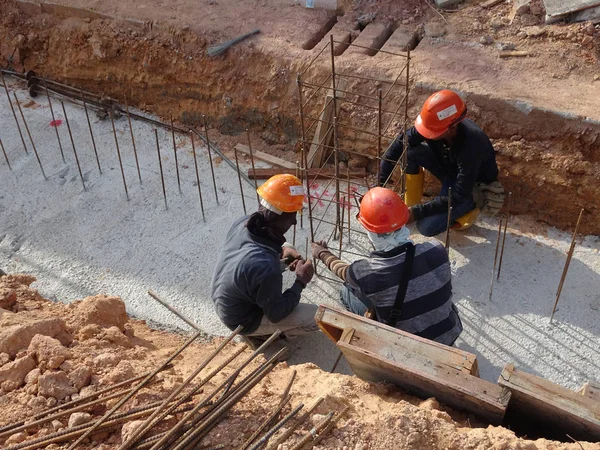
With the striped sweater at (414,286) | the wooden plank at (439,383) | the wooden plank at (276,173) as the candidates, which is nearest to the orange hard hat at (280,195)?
the striped sweater at (414,286)

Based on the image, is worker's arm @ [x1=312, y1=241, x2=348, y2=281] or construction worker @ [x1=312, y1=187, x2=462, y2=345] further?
worker's arm @ [x1=312, y1=241, x2=348, y2=281]

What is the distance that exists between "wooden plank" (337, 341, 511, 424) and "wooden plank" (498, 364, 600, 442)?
0.33 ft

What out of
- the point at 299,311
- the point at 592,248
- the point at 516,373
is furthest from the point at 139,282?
the point at 592,248

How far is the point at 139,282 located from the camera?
19.9 ft

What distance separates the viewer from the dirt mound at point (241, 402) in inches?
138

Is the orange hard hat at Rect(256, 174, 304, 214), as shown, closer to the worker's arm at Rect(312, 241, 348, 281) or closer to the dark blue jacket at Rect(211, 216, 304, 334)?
the dark blue jacket at Rect(211, 216, 304, 334)

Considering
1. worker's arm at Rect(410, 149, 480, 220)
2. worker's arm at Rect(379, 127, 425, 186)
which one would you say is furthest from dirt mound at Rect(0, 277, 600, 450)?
worker's arm at Rect(379, 127, 425, 186)

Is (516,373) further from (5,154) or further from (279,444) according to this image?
(5,154)

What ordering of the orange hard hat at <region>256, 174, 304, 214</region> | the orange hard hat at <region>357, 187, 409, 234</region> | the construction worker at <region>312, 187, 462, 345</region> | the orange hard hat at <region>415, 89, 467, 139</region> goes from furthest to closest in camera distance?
the orange hard hat at <region>415, 89, 467, 139</region> < the orange hard hat at <region>256, 174, 304, 214</region> < the orange hard hat at <region>357, 187, 409, 234</region> < the construction worker at <region>312, 187, 462, 345</region>

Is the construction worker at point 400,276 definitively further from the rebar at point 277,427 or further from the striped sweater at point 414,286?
the rebar at point 277,427

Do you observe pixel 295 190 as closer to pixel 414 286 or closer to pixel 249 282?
pixel 249 282

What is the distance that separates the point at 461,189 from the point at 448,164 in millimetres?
366

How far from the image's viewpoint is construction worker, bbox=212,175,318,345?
4.49 m

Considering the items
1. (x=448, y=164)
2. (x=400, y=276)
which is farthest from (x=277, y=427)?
(x=448, y=164)
